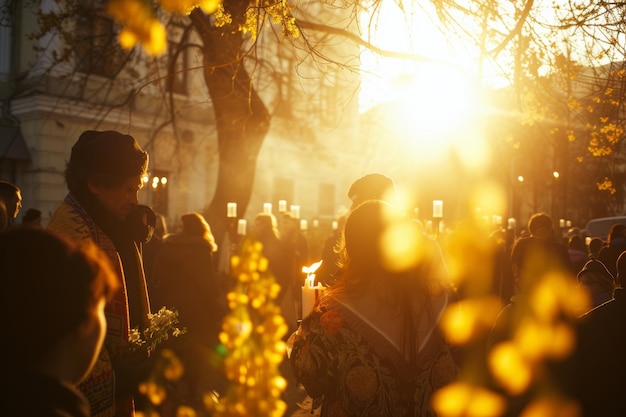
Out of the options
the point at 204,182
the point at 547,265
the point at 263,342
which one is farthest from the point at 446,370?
the point at 204,182

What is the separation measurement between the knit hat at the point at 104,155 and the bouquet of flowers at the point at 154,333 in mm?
685

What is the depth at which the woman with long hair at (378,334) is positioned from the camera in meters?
2.83

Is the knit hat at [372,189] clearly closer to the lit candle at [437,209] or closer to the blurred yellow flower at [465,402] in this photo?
the blurred yellow flower at [465,402]

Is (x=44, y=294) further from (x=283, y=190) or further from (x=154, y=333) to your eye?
(x=283, y=190)

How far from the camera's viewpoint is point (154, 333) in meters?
3.04

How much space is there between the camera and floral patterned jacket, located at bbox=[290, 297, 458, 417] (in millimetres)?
2818

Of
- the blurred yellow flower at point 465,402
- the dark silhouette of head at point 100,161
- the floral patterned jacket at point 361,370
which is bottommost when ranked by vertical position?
the blurred yellow flower at point 465,402

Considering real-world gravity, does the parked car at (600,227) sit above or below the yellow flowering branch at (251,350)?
below

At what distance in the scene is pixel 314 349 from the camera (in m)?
2.85

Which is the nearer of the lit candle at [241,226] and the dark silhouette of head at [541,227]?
the dark silhouette of head at [541,227]

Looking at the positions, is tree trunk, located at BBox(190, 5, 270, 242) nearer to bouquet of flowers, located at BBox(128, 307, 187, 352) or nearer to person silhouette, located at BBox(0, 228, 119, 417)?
bouquet of flowers, located at BBox(128, 307, 187, 352)

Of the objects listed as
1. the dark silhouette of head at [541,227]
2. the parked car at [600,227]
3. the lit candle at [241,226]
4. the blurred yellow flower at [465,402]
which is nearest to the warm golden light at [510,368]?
the blurred yellow flower at [465,402]

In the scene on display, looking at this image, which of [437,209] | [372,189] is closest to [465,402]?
[372,189]

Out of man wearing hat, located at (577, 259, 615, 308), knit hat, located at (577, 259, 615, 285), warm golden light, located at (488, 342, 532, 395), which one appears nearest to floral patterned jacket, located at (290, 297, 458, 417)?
warm golden light, located at (488, 342, 532, 395)
